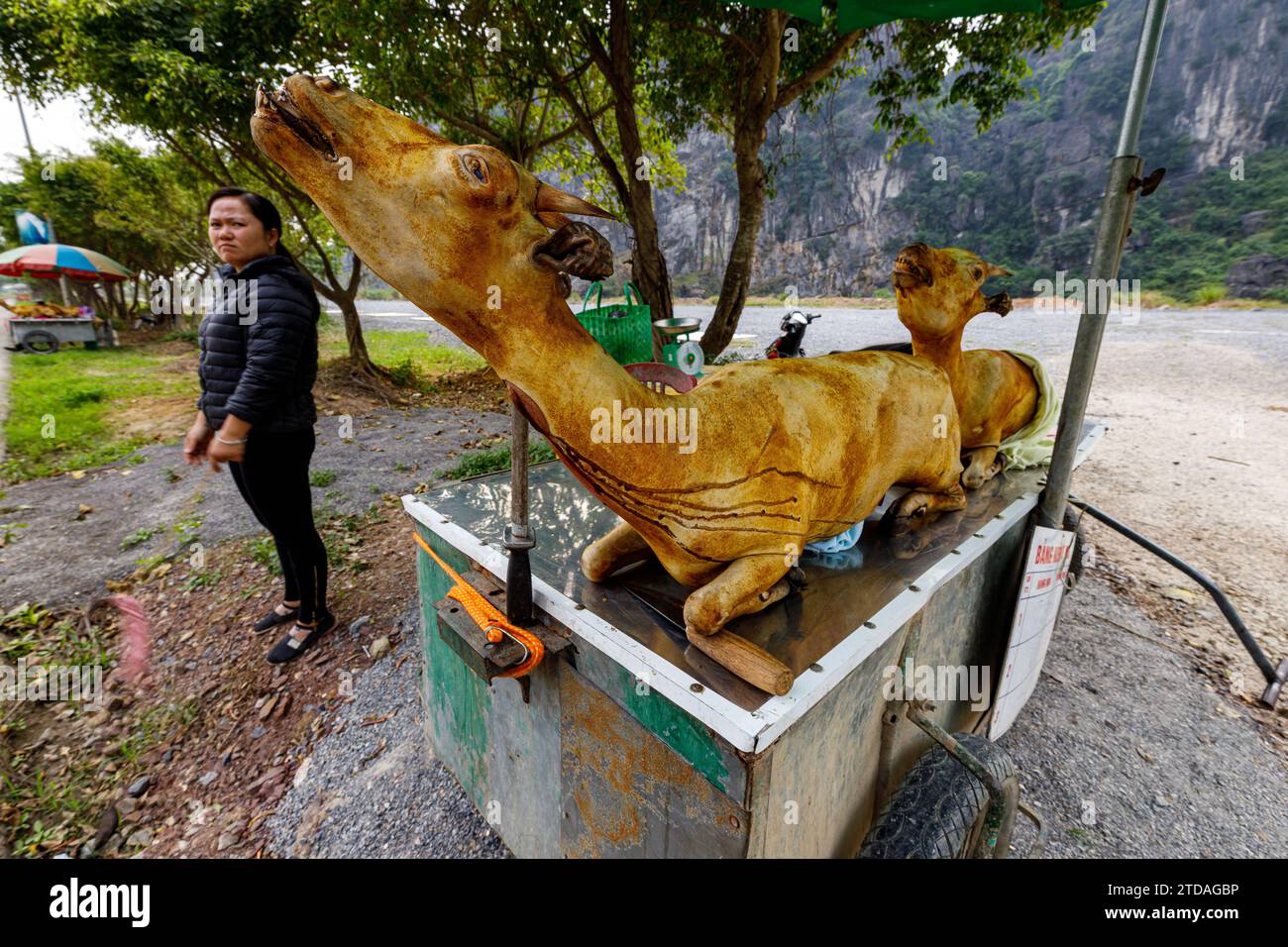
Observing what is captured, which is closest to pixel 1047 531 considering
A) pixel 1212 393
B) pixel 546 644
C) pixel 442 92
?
pixel 546 644

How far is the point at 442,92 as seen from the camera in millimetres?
6109

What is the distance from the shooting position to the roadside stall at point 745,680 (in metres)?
1.22

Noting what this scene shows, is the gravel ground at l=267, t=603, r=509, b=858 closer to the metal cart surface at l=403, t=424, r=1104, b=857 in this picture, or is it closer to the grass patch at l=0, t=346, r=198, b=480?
the metal cart surface at l=403, t=424, r=1104, b=857

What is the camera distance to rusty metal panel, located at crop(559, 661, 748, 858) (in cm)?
120

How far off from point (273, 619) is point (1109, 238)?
14.1ft

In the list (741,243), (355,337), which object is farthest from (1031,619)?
(355,337)

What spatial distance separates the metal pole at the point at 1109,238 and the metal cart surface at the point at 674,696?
1.03 feet

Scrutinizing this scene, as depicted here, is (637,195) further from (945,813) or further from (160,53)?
(945,813)

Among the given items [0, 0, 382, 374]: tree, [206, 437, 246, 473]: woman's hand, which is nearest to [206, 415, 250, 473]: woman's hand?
[206, 437, 246, 473]: woman's hand

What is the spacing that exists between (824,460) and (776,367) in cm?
26

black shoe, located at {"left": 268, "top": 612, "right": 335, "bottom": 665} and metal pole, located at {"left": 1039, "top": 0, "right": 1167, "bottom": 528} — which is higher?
metal pole, located at {"left": 1039, "top": 0, "right": 1167, "bottom": 528}

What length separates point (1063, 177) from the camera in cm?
4588

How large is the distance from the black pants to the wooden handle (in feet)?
7.47

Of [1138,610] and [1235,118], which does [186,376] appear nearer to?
[1138,610]
